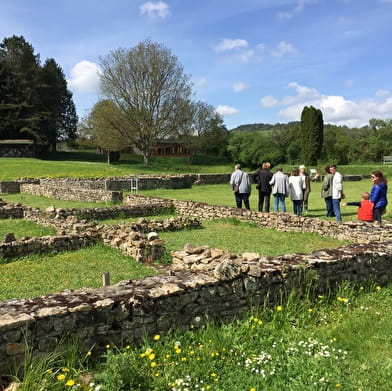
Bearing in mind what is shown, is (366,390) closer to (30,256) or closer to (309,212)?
(30,256)

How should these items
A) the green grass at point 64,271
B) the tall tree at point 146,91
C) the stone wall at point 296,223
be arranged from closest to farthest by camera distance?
the green grass at point 64,271 → the stone wall at point 296,223 → the tall tree at point 146,91

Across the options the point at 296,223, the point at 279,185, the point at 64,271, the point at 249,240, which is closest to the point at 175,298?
the point at 64,271

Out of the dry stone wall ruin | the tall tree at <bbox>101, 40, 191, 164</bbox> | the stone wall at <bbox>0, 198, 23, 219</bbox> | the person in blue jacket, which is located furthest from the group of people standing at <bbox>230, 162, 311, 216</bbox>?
the tall tree at <bbox>101, 40, 191, 164</bbox>

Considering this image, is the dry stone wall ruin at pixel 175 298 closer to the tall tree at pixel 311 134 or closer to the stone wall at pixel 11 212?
the stone wall at pixel 11 212

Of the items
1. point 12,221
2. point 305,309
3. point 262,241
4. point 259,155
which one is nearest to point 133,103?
point 259,155

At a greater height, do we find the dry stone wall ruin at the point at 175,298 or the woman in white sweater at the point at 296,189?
the woman in white sweater at the point at 296,189

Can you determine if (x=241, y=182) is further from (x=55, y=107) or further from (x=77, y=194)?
(x=55, y=107)

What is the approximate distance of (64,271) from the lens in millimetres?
7855

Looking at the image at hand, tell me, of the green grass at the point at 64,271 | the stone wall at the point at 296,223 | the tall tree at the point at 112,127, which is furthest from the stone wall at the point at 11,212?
the tall tree at the point at 112,127

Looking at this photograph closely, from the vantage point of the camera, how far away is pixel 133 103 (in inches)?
1692

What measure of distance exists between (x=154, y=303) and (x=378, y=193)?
7.60m

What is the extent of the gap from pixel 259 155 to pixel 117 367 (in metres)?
55.0

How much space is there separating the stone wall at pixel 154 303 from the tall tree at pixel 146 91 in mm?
38390

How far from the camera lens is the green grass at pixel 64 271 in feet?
22.2
